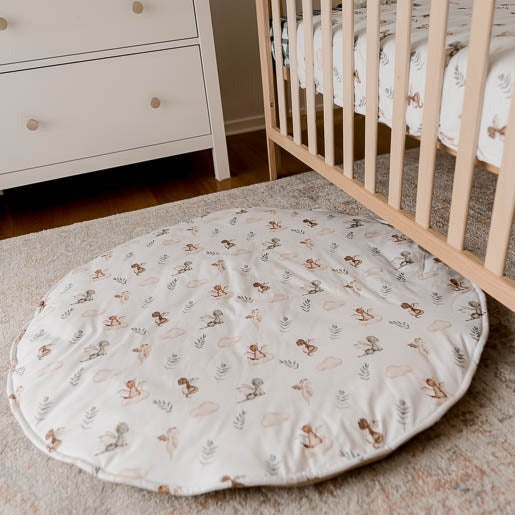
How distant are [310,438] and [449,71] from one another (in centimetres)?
66

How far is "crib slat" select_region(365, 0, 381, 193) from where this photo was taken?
105 cm

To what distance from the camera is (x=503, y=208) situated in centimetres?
83

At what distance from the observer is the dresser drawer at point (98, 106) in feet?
5.05

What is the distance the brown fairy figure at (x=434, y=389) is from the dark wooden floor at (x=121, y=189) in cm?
111

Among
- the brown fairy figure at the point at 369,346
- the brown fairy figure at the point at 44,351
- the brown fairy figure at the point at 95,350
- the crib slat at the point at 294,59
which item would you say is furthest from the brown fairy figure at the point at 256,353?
the crib slat at the point at 294,59

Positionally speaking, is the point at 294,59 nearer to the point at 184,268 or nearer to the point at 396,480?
the point at 184,268

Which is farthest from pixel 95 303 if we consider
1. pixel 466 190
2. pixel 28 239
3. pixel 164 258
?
pixel 466 190

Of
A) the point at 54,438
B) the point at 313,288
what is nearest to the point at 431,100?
the point at 313,288

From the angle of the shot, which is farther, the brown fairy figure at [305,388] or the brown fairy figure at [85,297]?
the brown fairy figure at [85,297]

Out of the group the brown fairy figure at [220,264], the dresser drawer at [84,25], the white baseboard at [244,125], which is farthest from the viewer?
the white baseboard at [244,125]

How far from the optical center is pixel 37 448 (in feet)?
2.89

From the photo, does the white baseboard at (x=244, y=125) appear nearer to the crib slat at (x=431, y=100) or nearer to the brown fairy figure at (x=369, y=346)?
the crib slat at (x=431, y=100)

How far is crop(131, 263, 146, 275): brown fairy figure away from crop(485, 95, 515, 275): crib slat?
0.72 metres

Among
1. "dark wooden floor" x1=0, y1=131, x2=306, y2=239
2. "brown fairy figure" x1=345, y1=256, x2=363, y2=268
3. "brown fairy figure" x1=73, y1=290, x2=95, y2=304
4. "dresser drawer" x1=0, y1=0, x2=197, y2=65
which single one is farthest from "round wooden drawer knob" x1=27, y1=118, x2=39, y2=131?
"brown fairy figure" x1=345, y1=256, x2=363, y2=268
